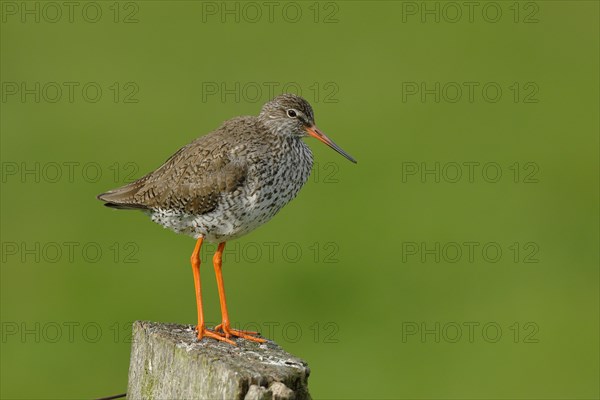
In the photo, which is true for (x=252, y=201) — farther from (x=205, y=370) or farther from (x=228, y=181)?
(x=205, y=370)

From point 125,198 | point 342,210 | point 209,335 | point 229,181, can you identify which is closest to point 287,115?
point 229,181

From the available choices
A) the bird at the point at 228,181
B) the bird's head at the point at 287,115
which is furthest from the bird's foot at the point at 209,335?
the bird's head at the point at 287,115

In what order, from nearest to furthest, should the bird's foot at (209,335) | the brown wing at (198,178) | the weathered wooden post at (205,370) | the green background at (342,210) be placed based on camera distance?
the weathered wooden post at (205,370) < the bird's foot at (209,335) < the brown wing at (198,178) < the green background at (342,210)

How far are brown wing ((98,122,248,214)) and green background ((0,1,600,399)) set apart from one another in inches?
211

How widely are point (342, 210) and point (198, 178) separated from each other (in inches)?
326

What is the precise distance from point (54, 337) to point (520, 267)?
623 centimetres

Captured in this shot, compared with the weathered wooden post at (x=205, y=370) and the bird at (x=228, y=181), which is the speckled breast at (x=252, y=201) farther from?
the weathered wooden post at (x=205, y=370)

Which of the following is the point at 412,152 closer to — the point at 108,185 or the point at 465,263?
the point at 465,263

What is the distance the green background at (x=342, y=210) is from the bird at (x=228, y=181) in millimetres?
5202

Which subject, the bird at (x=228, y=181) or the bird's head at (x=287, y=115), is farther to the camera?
the bird's head at (x=287, y=115)

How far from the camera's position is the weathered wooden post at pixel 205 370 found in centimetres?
464

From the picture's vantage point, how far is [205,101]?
17.6 metres

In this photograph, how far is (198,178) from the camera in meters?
7.00

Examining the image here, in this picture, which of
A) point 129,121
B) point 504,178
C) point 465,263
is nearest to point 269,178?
point 465,263
